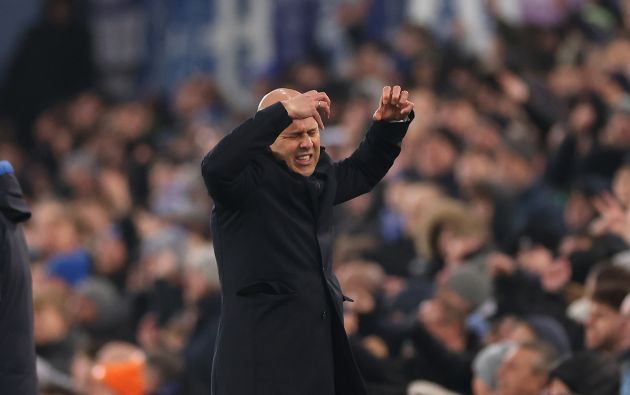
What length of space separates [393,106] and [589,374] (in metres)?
1.57

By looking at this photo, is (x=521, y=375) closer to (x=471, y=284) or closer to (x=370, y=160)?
(x=370, y=160)

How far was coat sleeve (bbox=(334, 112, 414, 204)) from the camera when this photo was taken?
17.9ft

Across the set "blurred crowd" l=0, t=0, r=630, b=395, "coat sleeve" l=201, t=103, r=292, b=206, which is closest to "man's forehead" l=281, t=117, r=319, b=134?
"coat sleeve" l=201, t=103, r=292, b=206

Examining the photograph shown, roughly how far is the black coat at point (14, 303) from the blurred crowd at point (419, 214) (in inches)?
68.2

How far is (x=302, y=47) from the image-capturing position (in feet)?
47.0

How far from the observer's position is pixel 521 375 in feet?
21.7

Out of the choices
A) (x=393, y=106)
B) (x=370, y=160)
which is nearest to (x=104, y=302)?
(x=370, y=160)

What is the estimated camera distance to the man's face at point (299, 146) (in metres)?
5.19

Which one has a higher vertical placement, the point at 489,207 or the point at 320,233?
the point at 320,233

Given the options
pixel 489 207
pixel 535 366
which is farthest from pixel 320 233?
pixel 489 207

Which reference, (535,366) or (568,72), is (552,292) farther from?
(568,72)

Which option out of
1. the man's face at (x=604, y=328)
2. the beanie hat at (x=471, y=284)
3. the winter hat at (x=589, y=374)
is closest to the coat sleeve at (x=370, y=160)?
the winter hat at (x=589, y=374)

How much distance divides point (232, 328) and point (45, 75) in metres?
11.3

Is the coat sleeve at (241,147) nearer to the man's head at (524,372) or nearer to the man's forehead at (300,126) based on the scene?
the man's forehead at (300,126)
